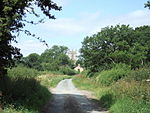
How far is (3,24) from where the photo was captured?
46.3 ft

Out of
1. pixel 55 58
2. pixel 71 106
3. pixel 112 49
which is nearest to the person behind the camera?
pixel 71 106

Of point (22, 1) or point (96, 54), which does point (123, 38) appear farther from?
point (22, 1)

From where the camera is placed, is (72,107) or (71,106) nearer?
(72,107)

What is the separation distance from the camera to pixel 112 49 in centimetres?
5956

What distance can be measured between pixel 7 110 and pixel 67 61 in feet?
529

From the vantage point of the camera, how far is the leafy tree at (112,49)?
189 feet

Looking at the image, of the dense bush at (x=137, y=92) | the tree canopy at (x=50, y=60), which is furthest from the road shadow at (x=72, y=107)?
the tree canopy at (x=50, y=60)

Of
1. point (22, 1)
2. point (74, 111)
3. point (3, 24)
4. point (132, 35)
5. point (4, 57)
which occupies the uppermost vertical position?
point (132, 35)

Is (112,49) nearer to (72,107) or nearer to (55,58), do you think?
(72,107)

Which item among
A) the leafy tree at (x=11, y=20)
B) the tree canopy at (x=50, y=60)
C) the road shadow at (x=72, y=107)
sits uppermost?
the tree canopy at (x=50, y=60)

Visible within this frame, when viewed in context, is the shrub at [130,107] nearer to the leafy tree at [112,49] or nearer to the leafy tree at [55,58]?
the leafy tree at [112,49]

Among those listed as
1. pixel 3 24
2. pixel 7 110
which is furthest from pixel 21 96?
pixel 3 24

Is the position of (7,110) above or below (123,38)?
below

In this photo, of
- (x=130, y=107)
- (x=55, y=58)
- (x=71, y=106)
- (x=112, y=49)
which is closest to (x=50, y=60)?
(x=55, y=58)
